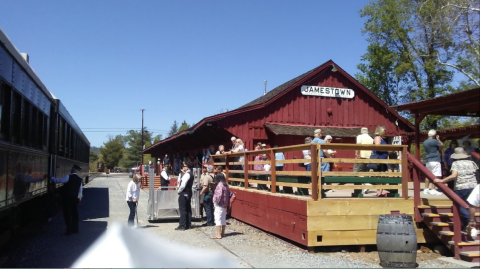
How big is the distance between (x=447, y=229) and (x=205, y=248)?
4284 mm

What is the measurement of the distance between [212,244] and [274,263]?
78.8 inches

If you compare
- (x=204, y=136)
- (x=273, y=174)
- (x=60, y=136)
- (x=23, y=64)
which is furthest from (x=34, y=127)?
(x=204, y=136)

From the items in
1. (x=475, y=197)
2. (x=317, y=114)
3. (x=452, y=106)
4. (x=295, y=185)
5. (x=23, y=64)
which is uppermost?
(x=317, y=114)

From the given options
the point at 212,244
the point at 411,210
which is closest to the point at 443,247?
the point at 411,210

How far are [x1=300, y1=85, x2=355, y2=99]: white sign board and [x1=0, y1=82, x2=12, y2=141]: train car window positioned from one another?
13183 millimetres

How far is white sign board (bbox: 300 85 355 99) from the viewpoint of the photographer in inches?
733

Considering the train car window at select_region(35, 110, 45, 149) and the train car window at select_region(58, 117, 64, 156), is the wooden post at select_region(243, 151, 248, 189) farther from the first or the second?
the train car window at select_region(58, 117, 64, 156)

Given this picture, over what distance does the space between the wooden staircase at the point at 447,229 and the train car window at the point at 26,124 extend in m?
7.25

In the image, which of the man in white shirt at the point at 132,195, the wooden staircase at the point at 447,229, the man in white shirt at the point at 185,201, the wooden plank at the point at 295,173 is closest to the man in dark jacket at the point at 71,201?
the man in white shirt at the point at 132,195

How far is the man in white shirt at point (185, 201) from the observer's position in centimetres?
1056

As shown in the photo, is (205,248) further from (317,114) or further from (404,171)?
A: (317,114)

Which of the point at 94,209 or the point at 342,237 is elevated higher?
the point at 342,237

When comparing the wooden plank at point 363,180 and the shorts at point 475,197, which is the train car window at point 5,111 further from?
the shorts at point 475,197

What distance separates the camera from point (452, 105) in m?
7.55
